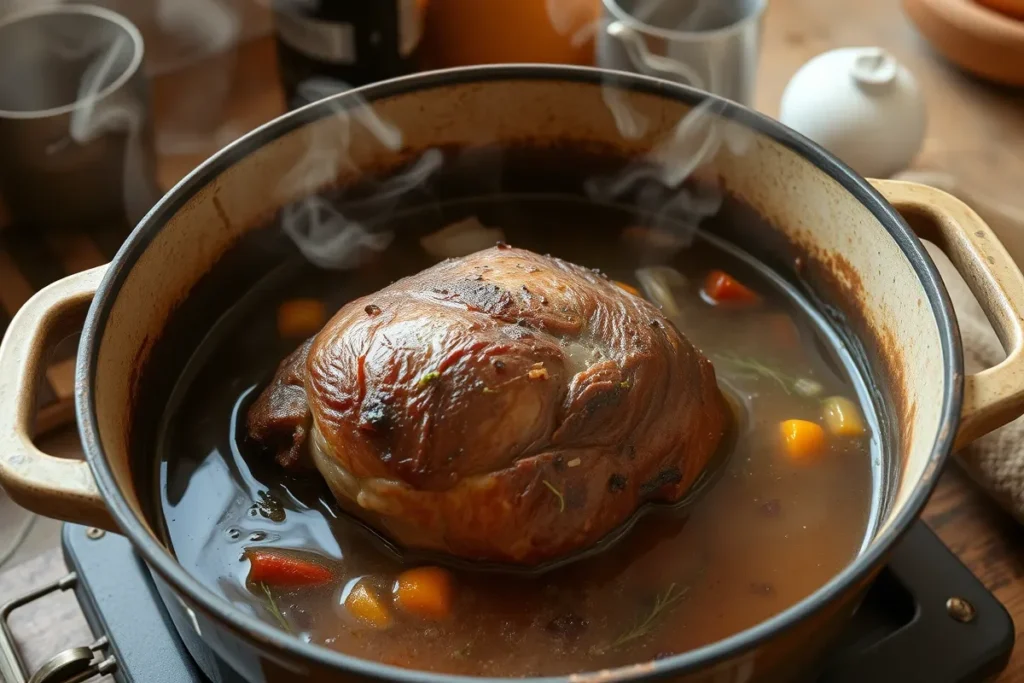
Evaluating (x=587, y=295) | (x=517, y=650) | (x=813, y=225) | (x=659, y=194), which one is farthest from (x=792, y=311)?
(x=517, y=650)

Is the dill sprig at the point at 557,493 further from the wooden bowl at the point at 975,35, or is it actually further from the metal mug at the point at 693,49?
the wooden bowl at the point at 975,35

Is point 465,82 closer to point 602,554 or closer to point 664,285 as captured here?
point 664,285

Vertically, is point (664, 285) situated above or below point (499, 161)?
below

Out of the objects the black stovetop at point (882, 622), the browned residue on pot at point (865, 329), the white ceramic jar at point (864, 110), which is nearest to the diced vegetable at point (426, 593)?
the black stovetop at point (882, 622)

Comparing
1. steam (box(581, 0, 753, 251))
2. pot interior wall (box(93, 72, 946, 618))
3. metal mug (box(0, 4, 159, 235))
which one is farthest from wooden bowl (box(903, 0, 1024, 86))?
metal mug (box(0, 4, 159, 235))

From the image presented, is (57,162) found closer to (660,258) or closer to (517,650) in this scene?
(660,258)

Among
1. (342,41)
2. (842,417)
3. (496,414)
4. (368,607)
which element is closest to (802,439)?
(842,417)

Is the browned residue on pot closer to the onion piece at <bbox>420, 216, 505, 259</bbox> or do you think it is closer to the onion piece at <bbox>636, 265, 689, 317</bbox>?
the onion piece at <bbox>636, 265, 689, 317</bbox>

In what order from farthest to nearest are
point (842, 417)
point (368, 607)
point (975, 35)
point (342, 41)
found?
1. point (975, 35)
2. point (342, 41)
3. point (842, 417)
4. point (368, 607)
